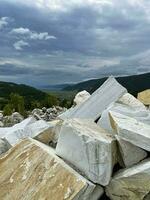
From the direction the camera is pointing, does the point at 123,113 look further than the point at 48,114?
No

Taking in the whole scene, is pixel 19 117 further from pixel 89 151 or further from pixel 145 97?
pixel 89 151

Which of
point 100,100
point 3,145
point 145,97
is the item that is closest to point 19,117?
point 145,97

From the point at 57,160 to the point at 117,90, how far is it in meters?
4.02

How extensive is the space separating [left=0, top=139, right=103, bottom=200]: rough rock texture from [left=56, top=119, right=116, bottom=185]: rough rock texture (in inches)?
7.8

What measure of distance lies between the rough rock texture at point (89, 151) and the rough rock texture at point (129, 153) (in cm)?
16

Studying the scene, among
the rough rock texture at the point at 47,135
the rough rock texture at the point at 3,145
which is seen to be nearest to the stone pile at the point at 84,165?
the rough rock texture at the point at 47,135

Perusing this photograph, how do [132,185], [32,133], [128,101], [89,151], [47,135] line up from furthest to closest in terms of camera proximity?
1. [128,101]
2. [32,133]
3. [47,135]
4. [89,151]
5. [132,185]

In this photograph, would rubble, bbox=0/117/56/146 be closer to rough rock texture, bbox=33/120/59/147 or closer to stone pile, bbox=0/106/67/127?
rough rock texture, bbox=33/120/59/147

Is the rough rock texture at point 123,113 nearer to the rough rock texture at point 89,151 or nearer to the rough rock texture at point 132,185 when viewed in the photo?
the rough rock texture at point 89,151

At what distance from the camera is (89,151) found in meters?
8.41

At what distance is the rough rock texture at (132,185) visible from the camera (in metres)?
8.16

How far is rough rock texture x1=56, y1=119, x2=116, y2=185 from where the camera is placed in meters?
8.31

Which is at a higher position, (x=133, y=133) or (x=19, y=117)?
(x=133, y=133)

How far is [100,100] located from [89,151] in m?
3.78
